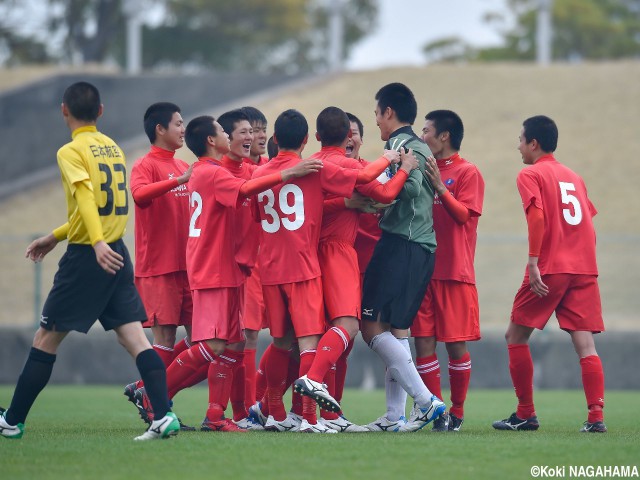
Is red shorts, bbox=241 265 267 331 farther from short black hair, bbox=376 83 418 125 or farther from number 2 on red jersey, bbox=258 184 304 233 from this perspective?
short black hair, bbox=376 83 418 125

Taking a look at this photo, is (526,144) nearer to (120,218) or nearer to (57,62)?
(120,218)

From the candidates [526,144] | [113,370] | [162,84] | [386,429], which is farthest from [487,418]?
[162,84]

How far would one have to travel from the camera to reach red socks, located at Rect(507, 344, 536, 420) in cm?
883

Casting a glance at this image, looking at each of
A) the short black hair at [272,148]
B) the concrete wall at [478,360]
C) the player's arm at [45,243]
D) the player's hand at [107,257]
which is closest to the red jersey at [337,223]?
the short black hair at [272,148]

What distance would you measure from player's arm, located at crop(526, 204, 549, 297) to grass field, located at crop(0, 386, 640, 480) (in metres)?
1.05

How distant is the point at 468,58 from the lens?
176ft

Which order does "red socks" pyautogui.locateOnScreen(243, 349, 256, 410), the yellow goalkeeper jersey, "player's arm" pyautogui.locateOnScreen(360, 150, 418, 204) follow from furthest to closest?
"red socks" pyautogui.locateOnScreen(243, 349, 256, 410) < "player's arm" pyautogui.locateOnScreen(360, 150, 418, 204) < the yellow goalkeeper jersey

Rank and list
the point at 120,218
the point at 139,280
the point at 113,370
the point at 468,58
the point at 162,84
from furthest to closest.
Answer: the point at 468,58
the point at 162,84
the point at 113,370
the point at 139,280
the point at 120,218

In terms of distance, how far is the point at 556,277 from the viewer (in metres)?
8.70

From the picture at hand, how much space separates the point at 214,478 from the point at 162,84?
28237 millimetres

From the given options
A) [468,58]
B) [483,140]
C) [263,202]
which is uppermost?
[468,58]

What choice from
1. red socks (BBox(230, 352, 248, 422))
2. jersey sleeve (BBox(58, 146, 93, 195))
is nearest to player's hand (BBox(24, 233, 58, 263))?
jersey sleeve (BBox(58, 146, 93, 195))

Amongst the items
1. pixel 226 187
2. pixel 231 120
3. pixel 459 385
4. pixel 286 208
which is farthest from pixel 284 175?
pixel 459 385

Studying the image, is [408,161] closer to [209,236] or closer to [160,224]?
[209,236]
